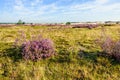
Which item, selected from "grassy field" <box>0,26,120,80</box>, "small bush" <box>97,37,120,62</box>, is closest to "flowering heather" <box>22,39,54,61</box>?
"grassy field" <box>0,26,120,80</box>

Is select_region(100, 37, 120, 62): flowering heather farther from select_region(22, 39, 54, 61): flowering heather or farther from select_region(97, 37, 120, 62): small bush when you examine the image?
select_region(22, 39, 54, 61): flowering heather

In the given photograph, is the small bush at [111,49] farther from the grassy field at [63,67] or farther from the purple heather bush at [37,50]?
the purple heather bush at [37,50]

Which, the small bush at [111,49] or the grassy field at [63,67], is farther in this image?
the small bush at [111,49]

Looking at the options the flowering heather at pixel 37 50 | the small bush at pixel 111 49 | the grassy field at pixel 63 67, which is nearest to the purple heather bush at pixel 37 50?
the flowering heather at pixel 37 50

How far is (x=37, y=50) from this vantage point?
9.95 metres

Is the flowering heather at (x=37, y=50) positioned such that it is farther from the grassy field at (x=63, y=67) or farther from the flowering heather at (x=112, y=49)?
the flowering heather at (x=112, y=49)

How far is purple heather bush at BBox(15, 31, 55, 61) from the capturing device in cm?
967

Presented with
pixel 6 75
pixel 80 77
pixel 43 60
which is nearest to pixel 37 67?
pixel 43 60

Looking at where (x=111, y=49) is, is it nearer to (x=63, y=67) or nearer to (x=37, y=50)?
(x=63, y=67)

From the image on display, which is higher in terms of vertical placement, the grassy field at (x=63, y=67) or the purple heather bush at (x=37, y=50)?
the purple heather bush at (x=37, y=50)

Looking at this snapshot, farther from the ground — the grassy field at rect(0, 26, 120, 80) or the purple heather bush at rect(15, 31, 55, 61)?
the purple heather bush at rect(15, 31, 55, 61)

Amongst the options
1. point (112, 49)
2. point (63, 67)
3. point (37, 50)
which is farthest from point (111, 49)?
point (37, 50)

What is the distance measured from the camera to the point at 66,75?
858 cm

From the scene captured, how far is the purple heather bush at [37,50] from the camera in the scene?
967cm
